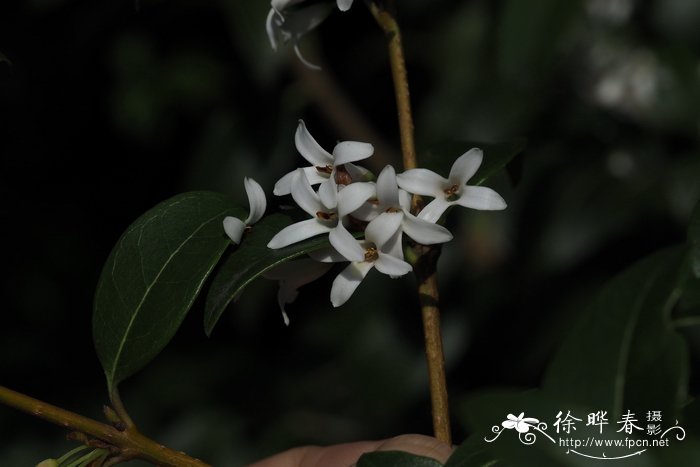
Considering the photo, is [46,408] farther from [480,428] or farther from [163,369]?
[163,369]

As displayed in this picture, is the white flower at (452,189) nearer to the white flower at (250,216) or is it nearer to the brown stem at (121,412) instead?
the white flower at (250,216)

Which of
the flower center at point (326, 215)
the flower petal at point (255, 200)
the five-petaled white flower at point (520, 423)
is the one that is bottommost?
the five-petaled white flower at point (520, 423)

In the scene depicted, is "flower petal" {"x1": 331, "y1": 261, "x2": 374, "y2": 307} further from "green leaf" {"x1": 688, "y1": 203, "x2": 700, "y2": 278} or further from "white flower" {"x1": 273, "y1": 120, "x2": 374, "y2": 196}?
"green leaf" {"x1": 688, "y1": 203, "x2": 700, "y2": 278}

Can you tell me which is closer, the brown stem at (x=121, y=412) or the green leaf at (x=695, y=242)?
the green leaf at (x=695, y=242)

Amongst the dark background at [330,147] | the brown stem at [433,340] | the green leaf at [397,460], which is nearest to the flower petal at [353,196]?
the brown stem at [433,340]

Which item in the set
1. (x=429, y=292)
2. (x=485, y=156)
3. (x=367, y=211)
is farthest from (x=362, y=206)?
(x=485, y=156)

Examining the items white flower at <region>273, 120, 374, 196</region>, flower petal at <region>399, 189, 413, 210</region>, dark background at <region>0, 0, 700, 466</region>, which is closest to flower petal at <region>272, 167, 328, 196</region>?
white flower at <region>273, 120, 374, 196</region>

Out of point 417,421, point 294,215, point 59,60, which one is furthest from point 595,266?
point 59,60
